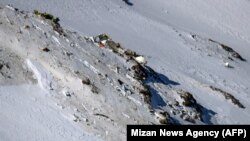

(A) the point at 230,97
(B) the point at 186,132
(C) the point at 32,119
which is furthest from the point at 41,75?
(A) the point at 230,97

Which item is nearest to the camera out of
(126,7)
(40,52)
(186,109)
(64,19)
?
(40,52)

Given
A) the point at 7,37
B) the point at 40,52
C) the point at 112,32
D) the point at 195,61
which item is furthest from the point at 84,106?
the point at 195,61

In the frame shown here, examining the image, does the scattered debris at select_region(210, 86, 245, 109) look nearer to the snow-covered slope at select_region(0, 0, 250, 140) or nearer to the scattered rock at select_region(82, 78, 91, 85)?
the snow-covered slope at select_region(0, 0, 250, 140)

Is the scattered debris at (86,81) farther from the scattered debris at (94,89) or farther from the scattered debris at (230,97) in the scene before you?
the scattered debris at (230,97)

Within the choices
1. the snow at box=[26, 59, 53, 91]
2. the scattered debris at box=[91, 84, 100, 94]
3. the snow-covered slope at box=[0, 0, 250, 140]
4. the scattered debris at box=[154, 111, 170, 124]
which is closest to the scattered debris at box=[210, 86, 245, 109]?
the snow-covered slope at box=[0, 0, 250, 140]

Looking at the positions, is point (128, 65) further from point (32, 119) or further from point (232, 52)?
point (232, 52)

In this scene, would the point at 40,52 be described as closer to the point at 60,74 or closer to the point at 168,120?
the point at 60,74

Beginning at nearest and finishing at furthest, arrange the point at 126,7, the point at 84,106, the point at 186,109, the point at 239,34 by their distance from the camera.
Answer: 1. the point at 84,106
2. the point at 186,109
3. the point at 126,7
4. the point at 239,34
